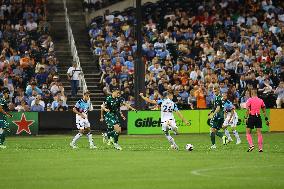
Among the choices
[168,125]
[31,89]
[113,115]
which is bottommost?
[168,125]

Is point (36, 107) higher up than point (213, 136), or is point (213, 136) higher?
point (36, 107)

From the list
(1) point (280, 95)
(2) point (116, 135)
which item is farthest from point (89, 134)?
(1) point (280, 95)

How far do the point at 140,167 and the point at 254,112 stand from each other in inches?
285

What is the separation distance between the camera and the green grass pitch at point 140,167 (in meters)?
19.5

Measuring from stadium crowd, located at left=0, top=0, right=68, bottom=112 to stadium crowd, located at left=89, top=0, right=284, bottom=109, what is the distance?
2.85 meters

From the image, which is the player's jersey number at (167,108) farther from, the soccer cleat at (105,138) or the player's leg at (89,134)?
the soccer cleat at (105,138)

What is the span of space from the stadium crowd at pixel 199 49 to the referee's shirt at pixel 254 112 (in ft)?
39.7

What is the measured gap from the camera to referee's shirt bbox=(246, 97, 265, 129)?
2919 cm

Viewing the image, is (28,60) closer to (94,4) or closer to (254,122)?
(94,4)

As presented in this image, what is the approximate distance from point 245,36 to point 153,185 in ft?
95.5

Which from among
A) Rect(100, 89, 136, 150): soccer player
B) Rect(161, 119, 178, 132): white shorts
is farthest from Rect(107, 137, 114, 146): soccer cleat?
Rect(161, 119, 178, 132): white shorts

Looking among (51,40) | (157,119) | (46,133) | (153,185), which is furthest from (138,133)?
(153,185)

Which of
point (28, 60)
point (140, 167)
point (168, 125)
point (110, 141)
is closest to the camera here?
point (140, 167)

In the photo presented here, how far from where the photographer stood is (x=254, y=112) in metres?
29.4
